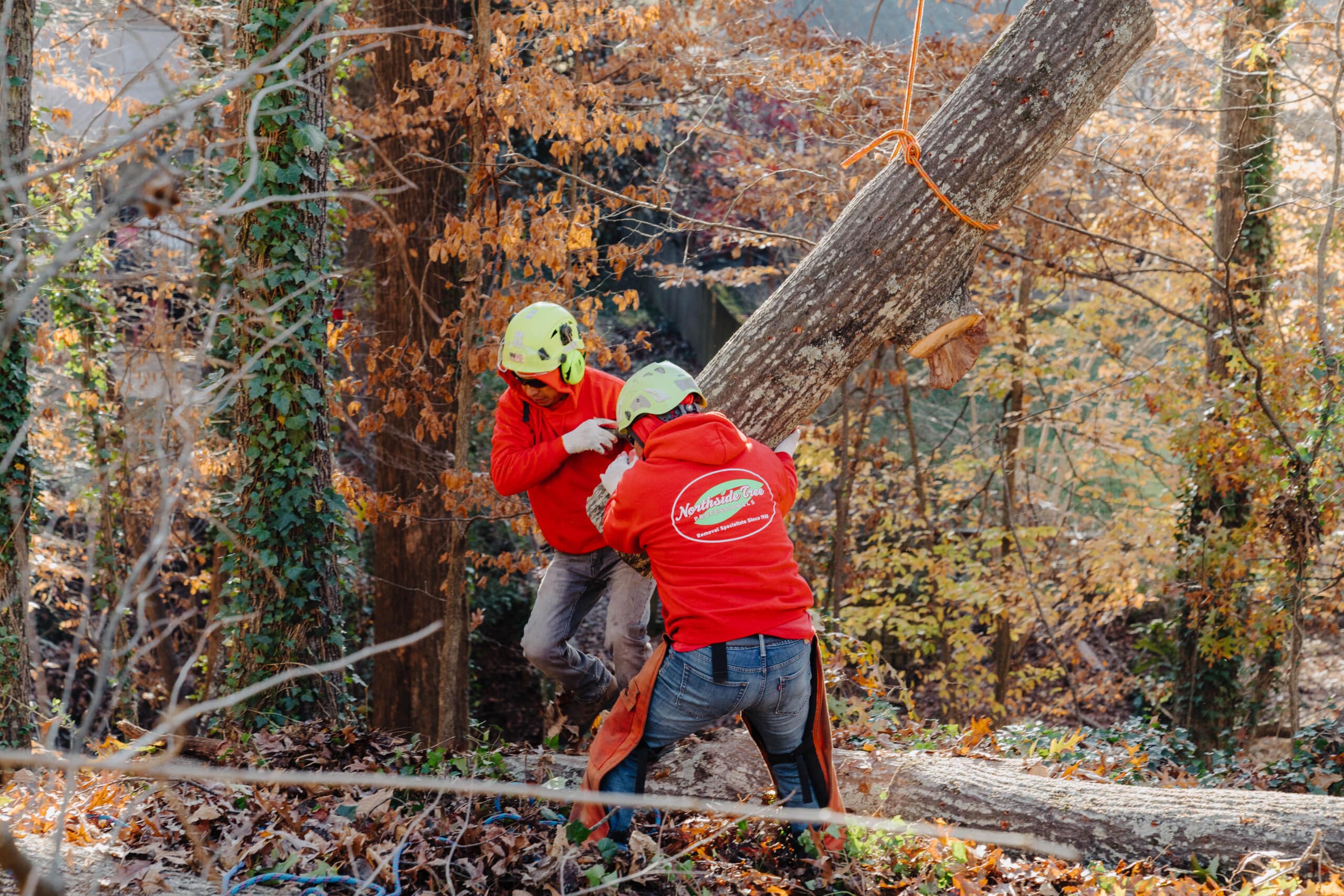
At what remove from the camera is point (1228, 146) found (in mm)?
8602

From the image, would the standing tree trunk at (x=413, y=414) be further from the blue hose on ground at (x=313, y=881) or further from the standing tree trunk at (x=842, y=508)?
the standing tree trunk at (x=842, y=508)

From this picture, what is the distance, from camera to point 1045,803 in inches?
163

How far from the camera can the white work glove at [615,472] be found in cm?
→ 393

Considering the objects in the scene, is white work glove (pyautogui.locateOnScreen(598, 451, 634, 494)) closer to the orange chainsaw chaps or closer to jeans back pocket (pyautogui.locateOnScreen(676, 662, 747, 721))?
the orange chainsaw chaps

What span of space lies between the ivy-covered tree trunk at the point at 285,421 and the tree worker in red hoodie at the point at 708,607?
2.52m

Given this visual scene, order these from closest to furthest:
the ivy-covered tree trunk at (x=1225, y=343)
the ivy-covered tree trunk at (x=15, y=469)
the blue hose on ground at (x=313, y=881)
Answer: the blue hose on ground at (x=313, y=881), the ivy-covered tree trunk at (x=15, y=469), the ivy-covered tree trunk at (x=1225, y=343)

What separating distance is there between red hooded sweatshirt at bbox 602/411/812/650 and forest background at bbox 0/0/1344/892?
4.12 ft

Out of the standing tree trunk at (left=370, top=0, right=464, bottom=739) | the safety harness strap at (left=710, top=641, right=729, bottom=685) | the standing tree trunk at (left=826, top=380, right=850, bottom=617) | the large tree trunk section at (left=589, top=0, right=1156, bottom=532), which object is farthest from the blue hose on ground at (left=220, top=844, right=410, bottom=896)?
the standing tree trunk at (left=826, top=380, right=850, bottom=617)

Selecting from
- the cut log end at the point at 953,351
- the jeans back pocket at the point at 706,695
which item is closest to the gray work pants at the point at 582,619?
the jeans back pocket at the point at 706,695

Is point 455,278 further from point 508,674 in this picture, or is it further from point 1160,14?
point 1160,14

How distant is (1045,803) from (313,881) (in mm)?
2973

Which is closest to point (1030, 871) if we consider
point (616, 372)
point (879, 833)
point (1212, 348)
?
point (879, 833)

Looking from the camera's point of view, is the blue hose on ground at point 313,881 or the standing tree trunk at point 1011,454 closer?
the blue hose on ground at point 313,881

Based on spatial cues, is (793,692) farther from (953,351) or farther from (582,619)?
(953,351)
